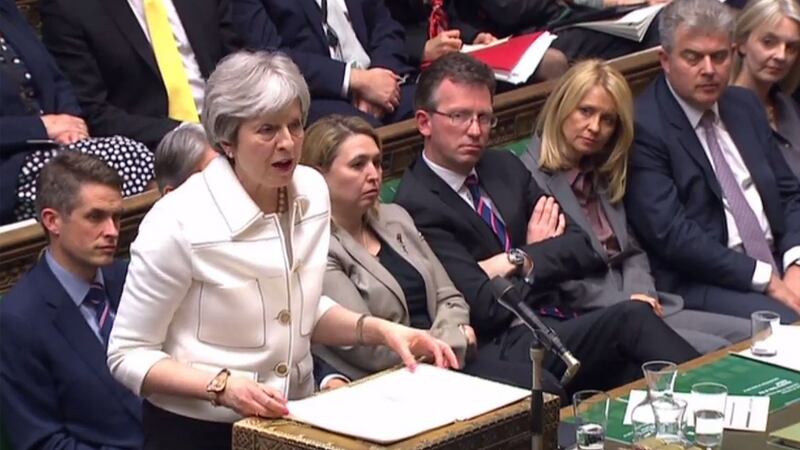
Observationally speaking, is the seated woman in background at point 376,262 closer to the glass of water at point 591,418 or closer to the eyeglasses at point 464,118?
the eyeglasses at point 464,118

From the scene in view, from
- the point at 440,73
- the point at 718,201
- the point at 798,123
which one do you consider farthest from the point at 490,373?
the point at 798,123

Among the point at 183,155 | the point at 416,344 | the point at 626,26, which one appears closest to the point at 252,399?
the point at 416,344

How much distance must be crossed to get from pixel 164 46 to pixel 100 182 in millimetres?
1011

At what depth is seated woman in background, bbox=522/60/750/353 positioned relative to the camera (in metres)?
4.44

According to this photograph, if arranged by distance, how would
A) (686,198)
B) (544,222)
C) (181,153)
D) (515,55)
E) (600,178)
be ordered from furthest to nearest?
1. (515,55)
2. (686,198)
3. (600,178)
4. (544,222)
5. (181,153)

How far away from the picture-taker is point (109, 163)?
13.4 ft

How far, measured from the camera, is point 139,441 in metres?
3.53

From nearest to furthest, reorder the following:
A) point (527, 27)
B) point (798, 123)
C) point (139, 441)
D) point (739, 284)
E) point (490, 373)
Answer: point (139, 441) < point (490, 373) < point (739, 284) < point (798, 123) < point (527, 27)

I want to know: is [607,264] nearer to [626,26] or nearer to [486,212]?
[486,212]

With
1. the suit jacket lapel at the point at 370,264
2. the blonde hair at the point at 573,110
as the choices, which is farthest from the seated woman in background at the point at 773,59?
the suit jacket lapel at the point at 370,264

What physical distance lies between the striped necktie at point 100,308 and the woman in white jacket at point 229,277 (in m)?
0.70

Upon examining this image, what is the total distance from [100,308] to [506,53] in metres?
2.07

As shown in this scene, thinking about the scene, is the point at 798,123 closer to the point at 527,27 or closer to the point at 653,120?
the point at 653,120

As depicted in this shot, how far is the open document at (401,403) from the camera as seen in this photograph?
2516 millimetres
